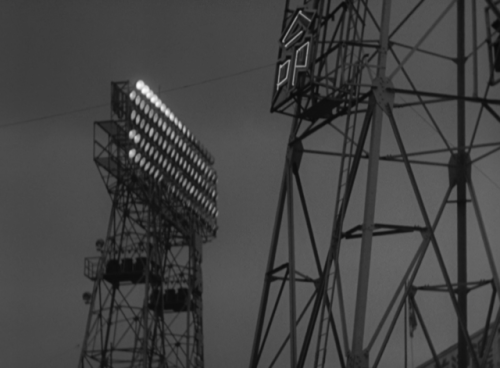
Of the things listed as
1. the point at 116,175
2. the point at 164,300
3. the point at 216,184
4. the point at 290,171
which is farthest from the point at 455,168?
the point at 216,184

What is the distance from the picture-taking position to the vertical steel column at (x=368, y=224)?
27.6 metres

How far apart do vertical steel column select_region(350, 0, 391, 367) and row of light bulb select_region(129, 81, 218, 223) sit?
29816 mm

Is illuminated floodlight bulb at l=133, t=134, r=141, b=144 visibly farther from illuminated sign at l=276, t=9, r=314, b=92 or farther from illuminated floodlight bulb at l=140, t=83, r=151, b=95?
illuminated sign at l=276, t=9, r=314, b=92

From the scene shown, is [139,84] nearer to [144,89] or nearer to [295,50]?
[144,89]

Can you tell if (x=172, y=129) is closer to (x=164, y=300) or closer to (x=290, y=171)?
(x=164, y=300)

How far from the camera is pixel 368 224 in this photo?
1120 inches

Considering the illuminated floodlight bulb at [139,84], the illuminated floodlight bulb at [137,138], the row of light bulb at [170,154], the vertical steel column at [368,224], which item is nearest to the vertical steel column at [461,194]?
the vertical steel column at [368,224]

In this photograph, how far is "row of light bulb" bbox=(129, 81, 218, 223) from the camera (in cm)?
5978

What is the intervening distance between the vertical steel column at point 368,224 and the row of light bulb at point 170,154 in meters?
29.8

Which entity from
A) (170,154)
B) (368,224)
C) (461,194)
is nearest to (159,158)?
(170,154)

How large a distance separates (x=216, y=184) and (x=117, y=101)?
13.4 metres

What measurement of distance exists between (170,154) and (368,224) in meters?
35.5

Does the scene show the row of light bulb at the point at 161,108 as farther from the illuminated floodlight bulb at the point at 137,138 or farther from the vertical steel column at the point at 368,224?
the vertical steel column at the point at 368,224

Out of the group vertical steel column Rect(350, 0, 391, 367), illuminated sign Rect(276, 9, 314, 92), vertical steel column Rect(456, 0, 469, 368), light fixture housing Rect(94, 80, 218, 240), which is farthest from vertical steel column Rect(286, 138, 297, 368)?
light fixture housing Rect(94, 80, 218, 240)
